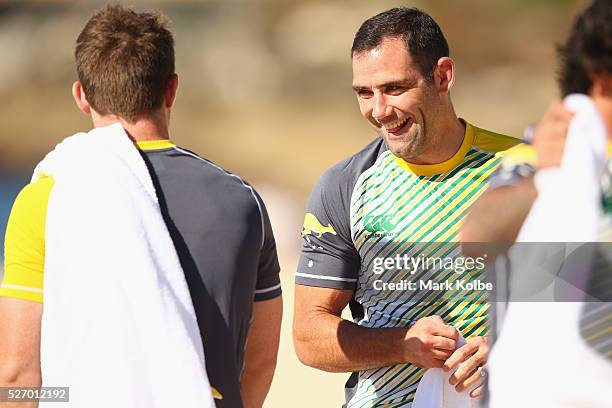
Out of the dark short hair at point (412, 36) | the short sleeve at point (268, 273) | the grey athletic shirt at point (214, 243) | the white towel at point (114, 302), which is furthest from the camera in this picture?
the dark short hair at point (412, 36)

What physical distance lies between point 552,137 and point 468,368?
96cm

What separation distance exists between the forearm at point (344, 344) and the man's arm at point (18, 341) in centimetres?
86

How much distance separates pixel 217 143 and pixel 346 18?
6.36 feet

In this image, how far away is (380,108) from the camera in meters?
2.59

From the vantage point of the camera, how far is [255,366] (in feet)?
8.07

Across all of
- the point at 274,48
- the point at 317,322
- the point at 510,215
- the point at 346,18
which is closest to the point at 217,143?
the point at 274,48

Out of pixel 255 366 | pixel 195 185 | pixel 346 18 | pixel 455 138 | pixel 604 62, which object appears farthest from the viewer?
pixel 346 18

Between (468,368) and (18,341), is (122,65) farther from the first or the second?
(468,368)

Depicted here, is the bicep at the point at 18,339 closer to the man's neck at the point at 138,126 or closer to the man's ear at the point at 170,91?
the man's neck at the point at 138,126

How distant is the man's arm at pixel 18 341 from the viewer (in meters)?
2.08

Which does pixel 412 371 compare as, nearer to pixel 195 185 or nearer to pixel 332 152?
pixel 195 185

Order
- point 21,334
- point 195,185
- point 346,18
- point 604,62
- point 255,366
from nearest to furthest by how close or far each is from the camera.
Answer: point 604,62
point 21,334
point 195,185
point 255,366
point 346,18

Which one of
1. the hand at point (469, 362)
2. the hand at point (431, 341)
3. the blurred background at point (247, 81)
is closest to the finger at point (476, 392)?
the hand at point (469, 362)

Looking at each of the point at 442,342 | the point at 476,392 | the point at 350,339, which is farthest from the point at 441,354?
the point at 350,339
